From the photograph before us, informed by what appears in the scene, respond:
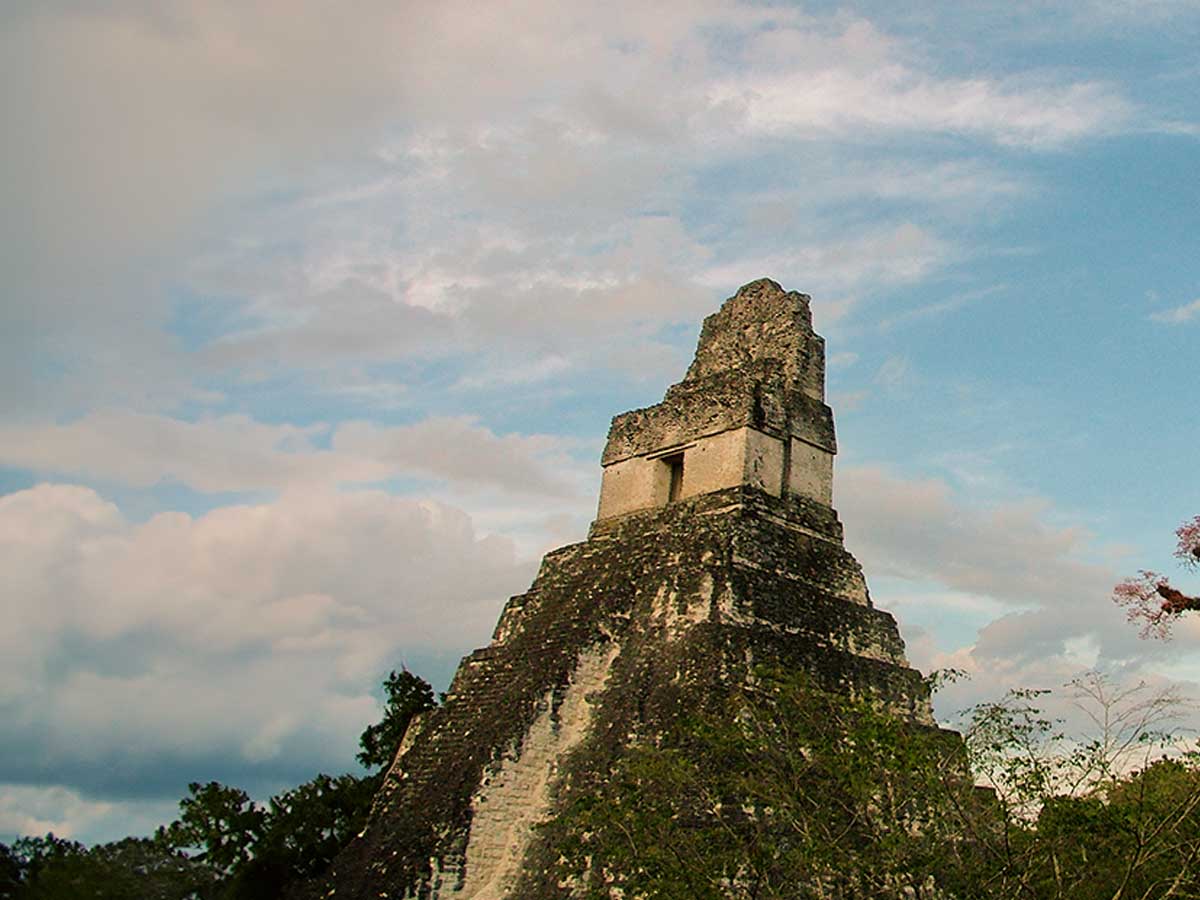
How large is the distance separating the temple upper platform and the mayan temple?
0.08ft

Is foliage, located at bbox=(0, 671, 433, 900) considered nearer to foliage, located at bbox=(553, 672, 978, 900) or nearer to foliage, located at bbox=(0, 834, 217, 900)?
foliage, located at bbox=(0, 834, 217, 900)

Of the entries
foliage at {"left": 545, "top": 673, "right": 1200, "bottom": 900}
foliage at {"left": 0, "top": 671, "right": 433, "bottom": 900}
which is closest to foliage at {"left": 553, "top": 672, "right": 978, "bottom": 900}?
foliage at {"left": 545, "top": 673, "right": 1200, "bottom": 900}

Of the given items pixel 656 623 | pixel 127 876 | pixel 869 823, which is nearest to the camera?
pixel 869 823

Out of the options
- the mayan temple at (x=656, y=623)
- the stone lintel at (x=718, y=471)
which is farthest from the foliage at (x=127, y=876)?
the stone lintel at (x=718, y=471)

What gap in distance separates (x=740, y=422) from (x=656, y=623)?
2.71 meters

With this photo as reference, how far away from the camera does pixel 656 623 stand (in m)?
11.8

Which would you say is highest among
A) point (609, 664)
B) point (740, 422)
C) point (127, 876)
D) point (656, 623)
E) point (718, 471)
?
point (740, 422)

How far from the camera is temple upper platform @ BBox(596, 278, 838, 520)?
1343 cm

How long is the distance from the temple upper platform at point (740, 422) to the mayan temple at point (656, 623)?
0.03 m

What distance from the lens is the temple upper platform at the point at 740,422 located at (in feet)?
44.1

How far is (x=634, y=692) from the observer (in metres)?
11.3

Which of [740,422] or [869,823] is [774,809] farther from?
[740,422]

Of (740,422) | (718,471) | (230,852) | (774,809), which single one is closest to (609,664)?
(718,471)

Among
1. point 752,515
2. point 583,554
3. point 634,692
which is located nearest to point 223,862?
point 583,554
